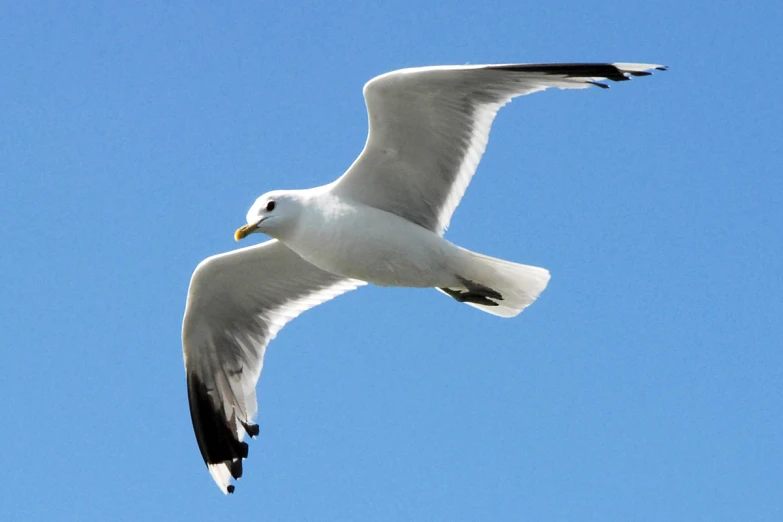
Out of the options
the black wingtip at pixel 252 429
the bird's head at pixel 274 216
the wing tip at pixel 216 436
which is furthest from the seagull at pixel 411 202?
the black wingtip at pixel 252 429

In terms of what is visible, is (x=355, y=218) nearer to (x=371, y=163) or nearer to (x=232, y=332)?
(x=371, y=163)

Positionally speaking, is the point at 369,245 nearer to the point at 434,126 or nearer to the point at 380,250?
the point at 380,250

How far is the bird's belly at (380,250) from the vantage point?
6.95 meters

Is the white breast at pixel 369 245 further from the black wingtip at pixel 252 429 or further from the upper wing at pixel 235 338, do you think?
the black wingtip at pixel 252 429

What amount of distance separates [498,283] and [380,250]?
831 mm

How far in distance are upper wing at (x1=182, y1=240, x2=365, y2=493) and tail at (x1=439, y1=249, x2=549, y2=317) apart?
49.6 inches

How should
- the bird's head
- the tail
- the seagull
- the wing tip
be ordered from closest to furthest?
the seagull → the bird's head → the tail → the wing tip

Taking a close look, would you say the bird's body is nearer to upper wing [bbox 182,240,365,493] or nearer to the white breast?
the white breast

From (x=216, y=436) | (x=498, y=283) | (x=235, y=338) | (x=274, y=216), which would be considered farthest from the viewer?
(x=216, y=436)

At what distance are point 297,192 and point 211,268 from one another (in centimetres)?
119

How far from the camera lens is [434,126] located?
7.00m

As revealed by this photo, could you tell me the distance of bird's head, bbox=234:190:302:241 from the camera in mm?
6938

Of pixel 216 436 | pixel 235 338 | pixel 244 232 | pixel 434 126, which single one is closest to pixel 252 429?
pixel 216 436

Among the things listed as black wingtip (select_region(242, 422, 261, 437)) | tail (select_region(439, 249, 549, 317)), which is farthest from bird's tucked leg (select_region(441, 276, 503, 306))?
black wingtip (select_region(242, 422, 261, 437))
